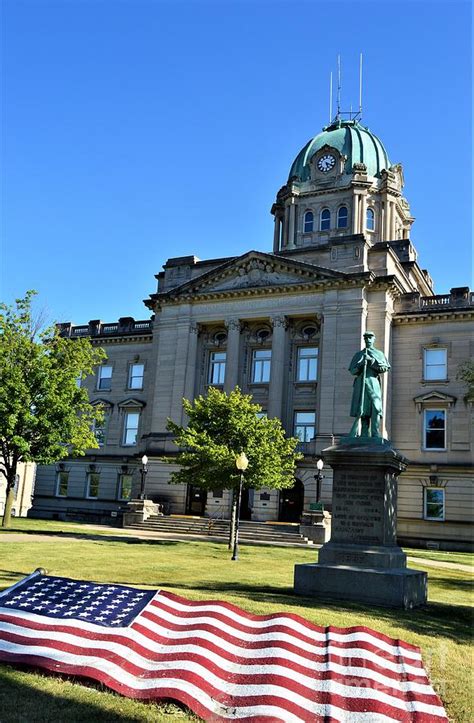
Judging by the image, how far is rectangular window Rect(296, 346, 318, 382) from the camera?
4278 cm

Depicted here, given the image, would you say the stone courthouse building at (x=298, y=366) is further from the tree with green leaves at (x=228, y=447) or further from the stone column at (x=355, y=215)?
the tree with green leaves at (x=228, y=447)

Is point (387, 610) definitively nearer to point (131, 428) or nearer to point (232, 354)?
point (232, 354)

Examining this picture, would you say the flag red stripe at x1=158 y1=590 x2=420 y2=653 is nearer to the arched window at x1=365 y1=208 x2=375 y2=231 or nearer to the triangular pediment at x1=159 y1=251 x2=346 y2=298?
the triangular pediment at x1=159 y1=251 x2=346 y2=298

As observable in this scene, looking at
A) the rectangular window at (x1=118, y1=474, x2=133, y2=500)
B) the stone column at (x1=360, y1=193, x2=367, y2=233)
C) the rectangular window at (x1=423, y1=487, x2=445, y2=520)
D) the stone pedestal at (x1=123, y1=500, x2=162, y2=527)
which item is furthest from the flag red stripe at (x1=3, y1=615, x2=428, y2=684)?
the stone column at (x1=360, y1=193, x2=367, y2=233)

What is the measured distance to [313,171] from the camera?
5575 cm

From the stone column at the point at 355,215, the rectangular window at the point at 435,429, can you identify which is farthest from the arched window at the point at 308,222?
the rectangular window at the point at 435,429

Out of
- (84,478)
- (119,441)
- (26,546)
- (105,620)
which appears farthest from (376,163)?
(105,620)

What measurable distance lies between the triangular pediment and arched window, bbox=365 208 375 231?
13673 mm

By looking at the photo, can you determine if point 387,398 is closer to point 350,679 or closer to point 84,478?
point 84,478

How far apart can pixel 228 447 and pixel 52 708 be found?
22.2 metres

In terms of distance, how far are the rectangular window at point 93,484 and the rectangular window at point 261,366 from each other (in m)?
15.1

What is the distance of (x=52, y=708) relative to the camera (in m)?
6.14

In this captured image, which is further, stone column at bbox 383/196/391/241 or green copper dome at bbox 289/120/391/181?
green copper dome at bbox 289/120/391/181

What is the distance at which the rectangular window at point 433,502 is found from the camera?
38.8 meters
